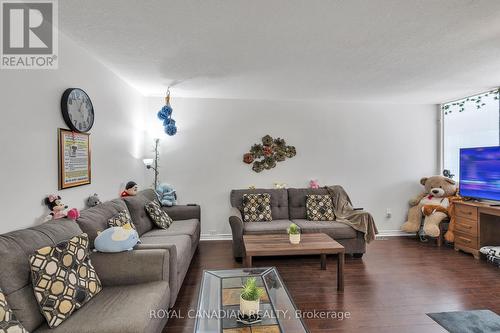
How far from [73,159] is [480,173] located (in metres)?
5.14

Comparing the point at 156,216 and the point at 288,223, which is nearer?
the point at 156,216

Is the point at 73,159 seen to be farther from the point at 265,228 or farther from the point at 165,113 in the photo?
the point at 265,228

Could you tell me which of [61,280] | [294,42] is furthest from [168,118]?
[61,280]

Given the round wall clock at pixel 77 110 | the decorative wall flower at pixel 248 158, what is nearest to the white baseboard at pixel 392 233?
the decorative wall flower at pixel 248 158

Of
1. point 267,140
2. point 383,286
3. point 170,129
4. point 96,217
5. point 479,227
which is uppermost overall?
point 170,129

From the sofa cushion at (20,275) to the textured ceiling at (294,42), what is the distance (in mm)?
1627

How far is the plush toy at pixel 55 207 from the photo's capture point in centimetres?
203

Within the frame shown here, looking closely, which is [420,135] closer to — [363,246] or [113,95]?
[363,246]

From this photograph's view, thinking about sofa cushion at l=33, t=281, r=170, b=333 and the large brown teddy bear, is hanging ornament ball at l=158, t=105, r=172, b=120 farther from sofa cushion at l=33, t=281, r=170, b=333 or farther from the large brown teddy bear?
the large brown teddy bear

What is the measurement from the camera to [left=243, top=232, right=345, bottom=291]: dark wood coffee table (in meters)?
2.65

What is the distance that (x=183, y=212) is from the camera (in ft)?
12.7

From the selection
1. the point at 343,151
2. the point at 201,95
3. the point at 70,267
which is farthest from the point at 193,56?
the point at 343,151

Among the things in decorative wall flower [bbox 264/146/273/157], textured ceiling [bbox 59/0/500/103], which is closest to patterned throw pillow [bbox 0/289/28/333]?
textured ceiling [bbox 59/0/500/103]

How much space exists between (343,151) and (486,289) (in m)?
2.68
